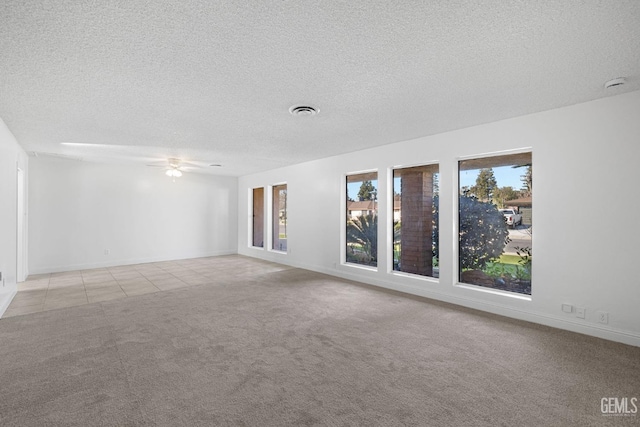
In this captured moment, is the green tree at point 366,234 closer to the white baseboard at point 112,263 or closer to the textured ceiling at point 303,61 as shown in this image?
the textured ceiling at point 303,61

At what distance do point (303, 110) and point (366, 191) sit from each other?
9.27 ft

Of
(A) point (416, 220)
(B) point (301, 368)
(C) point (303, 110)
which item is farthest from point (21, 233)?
(A) point (416, 220)

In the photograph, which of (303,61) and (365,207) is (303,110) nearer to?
(303,61)

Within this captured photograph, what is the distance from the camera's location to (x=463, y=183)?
14.7ft

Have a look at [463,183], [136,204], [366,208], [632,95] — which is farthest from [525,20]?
[136,204]

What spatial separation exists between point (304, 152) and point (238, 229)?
16.3 ft

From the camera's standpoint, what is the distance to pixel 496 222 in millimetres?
4191

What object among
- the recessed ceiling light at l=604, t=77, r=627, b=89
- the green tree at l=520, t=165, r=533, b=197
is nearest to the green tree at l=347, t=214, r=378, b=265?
the green tree at l=520, t=165, r=533, b=197

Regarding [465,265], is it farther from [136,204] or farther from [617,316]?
[136,204]

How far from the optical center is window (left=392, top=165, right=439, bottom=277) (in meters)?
4.86

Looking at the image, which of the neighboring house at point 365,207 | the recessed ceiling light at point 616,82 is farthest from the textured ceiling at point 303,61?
the neighboring house at point 365,207

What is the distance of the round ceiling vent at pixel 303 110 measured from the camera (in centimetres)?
344

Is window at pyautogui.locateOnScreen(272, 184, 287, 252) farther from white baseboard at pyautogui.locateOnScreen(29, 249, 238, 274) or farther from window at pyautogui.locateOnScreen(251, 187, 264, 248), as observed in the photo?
white baseboard at pyautogui.locateOnScreen(29, 249, 238, 274)

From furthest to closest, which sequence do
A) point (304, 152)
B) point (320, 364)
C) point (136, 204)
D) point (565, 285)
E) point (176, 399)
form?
point (136, 204), point (304, 152), point (565, 285), point (320, 364), point (176, 399)
